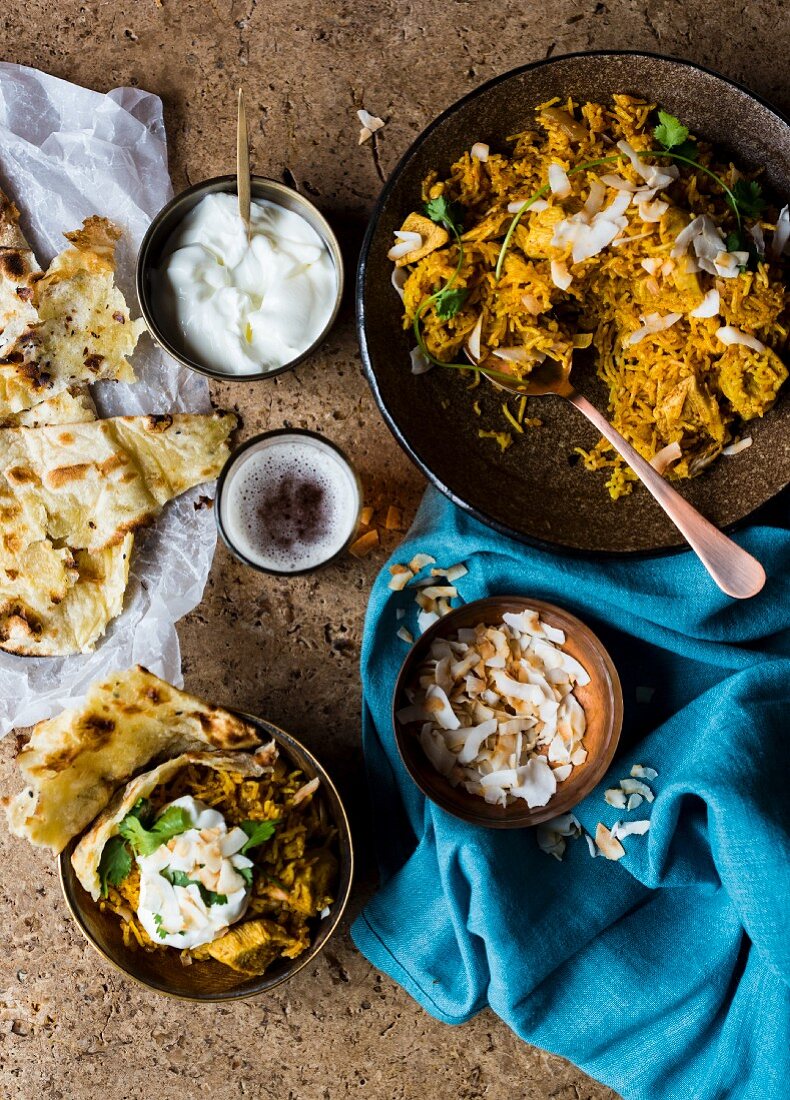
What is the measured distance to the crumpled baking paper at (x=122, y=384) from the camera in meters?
2.39

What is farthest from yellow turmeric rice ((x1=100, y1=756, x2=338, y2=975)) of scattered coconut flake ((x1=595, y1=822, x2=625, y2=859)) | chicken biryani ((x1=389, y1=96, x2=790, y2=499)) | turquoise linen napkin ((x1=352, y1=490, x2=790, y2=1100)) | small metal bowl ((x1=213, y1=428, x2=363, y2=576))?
chicken biryani ((x1=389, y1=96, x2=790, y2=499))

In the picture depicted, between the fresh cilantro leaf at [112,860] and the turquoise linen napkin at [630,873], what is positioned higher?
the turquoise linen napkin at [630,873]

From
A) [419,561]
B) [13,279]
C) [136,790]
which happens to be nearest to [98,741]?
[136,790]

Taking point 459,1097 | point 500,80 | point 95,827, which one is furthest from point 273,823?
point 500,80

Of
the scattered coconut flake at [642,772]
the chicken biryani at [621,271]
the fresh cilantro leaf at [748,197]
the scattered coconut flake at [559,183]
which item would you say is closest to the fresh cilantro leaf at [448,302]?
the chicken biryani at [621,271]

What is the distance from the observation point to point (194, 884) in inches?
82.2

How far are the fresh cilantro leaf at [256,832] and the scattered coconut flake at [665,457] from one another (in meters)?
1.19

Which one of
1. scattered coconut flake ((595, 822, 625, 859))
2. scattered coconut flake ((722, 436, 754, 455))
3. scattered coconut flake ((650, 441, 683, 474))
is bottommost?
scattered coconut flake ((595, 822, 625, 859))

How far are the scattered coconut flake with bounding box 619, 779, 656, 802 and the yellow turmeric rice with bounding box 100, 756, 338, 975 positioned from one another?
725 mm

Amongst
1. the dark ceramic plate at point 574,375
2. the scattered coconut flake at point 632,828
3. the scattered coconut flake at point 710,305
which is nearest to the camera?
the scattered coconut flake at point 710,305

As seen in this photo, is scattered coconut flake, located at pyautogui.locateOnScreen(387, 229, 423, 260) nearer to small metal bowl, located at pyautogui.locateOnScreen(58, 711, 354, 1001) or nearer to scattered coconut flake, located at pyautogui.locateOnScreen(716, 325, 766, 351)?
scattered coconut flake, located at pyautogui.locateOnScreen(716, 325, 766, 351)

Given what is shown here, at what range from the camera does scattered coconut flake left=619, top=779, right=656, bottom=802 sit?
222cm

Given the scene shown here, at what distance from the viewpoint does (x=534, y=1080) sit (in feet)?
7.86

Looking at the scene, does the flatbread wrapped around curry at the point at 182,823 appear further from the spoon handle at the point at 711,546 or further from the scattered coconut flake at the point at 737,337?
the scattered coconut flake at the point at 737,337
